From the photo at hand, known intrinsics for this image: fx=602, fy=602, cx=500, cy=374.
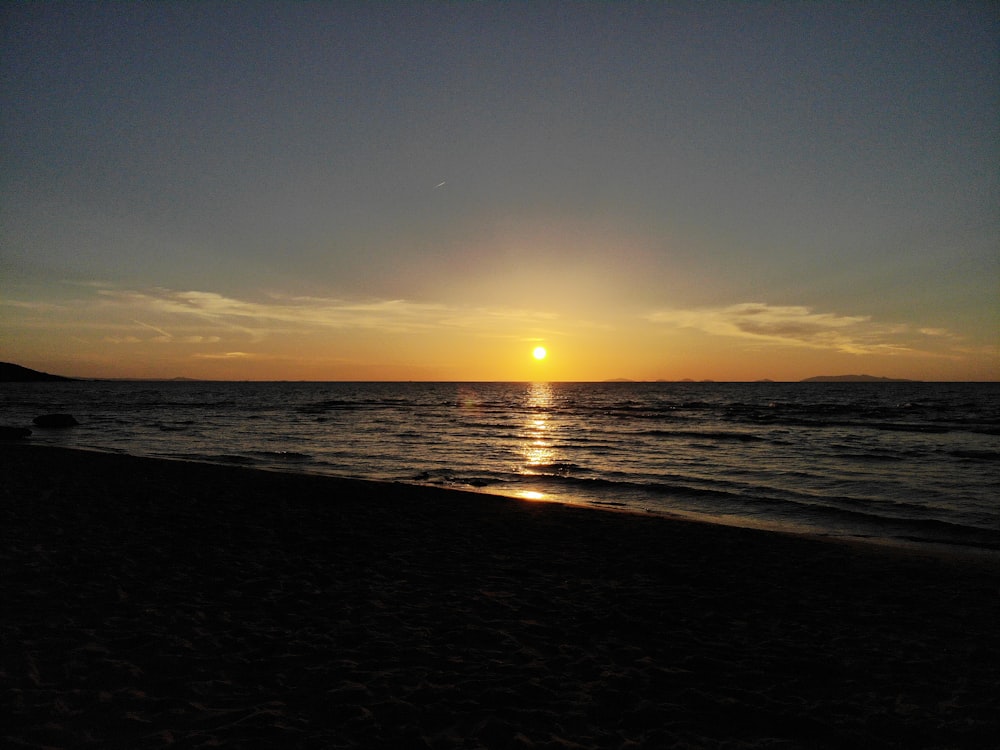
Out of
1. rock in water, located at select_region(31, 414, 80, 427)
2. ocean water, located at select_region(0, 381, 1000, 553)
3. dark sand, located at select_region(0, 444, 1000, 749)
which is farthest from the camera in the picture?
rock in water, located at select_region(31, 414, 80, 427)

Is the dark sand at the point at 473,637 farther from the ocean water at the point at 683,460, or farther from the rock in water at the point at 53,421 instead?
the rock in water at the point at 53,421

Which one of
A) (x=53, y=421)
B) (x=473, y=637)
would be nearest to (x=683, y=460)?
(x=473, y=637)

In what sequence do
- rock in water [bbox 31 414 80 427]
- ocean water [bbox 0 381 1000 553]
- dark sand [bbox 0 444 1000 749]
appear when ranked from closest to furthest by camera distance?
dark sand [bbox 0 444 1000 749]
ocean water [bbox 0 381 1000 553]
rock in water [bbox 31 414 80 427]

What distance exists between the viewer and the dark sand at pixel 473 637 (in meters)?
5.25

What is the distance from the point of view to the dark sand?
5.25 metres

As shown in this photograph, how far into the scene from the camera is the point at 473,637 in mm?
7137

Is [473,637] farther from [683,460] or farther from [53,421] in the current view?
[53,421]

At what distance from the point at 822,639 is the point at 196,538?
1025cm

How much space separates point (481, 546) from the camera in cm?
1156

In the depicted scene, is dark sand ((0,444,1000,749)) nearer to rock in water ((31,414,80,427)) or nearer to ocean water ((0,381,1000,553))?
ocean water ((0,381,1000,553))

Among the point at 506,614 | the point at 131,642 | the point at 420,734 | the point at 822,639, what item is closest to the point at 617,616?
the point at 506,614

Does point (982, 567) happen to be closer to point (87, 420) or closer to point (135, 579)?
point (135, 579)

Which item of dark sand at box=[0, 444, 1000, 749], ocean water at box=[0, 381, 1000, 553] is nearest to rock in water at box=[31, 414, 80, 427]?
ocean water at box=[0, 381, 1000, 553]

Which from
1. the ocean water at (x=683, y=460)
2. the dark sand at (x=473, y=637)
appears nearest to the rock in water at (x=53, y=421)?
the ocean water at (x=683, y=460)
